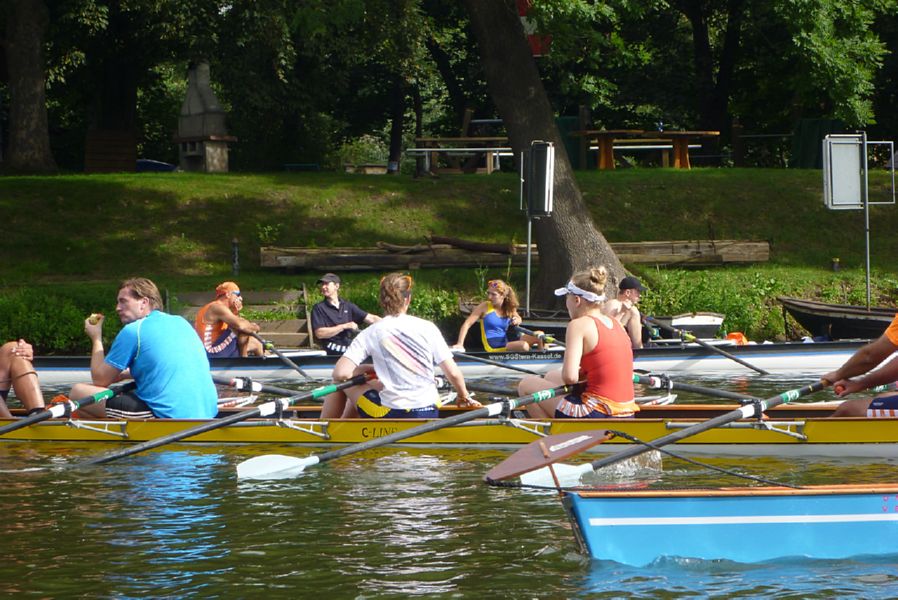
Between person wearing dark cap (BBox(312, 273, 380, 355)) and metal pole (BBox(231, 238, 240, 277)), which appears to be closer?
person wearing dark cap (BBox(312, 273, 380, 355))

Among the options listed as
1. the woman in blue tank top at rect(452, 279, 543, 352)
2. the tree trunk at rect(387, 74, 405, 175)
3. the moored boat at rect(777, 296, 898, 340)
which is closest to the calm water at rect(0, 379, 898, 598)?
the woman in blue tank top at rect(452, 279, 543, 352)

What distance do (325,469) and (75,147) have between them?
31.6 m

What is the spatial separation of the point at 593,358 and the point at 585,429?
554 millimetres

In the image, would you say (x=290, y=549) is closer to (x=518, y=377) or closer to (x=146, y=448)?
(x=146, y=448)

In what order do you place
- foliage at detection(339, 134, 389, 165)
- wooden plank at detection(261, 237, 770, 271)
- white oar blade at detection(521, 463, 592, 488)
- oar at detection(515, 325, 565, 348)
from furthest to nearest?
foliage at detection(339, 134, 389, 165), wooden plank at detection(261, 237, 770, 271), oar at detection(515, 325, 565, 348), white oar blade at detection(521, 463, 592, 488)

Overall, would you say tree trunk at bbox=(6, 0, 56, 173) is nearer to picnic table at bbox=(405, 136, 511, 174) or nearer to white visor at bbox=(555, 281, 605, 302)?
picnic table at bbox=(405, 136, 511, 174)

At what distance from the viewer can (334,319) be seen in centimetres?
1673

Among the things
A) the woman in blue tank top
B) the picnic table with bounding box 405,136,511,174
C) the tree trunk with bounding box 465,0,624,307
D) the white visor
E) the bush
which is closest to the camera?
the white visor

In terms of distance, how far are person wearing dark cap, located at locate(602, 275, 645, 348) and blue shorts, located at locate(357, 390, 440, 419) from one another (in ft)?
15.1

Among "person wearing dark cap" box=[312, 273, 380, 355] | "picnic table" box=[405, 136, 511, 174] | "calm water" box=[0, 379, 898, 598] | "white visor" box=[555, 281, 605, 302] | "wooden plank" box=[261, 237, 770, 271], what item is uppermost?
"picnic table" box=[405, 136, 511, 174]

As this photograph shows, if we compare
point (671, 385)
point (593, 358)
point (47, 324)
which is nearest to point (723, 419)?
point (593, 358)

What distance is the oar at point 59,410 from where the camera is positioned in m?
10.9

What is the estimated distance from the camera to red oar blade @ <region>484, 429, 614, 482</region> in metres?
7.17

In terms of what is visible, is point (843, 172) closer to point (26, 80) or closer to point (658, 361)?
point (658, 361)
